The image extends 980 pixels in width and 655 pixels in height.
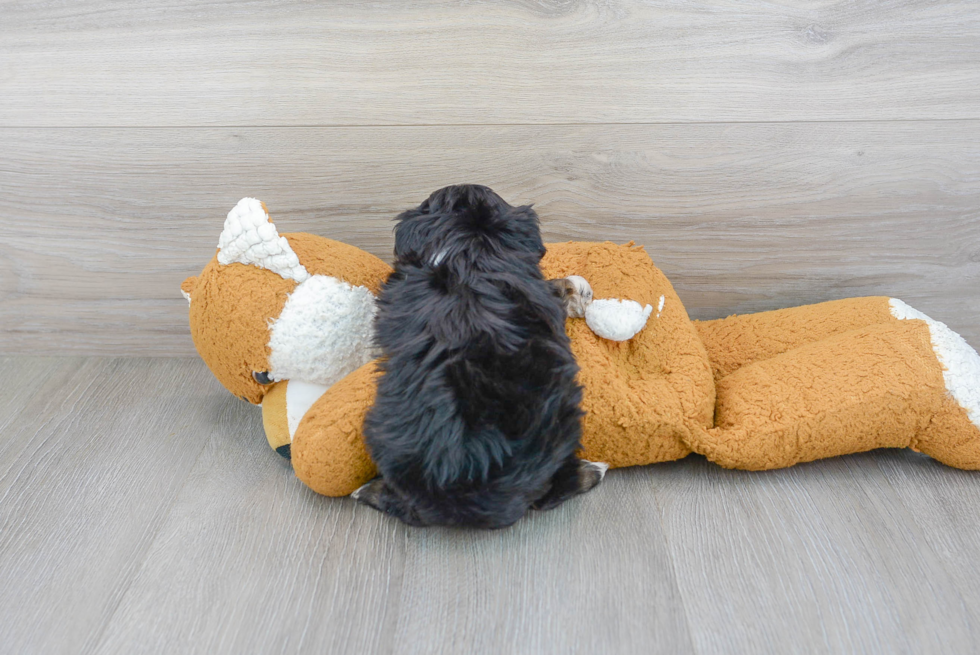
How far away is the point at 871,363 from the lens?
0.82 meters

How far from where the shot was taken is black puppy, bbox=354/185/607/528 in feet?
Result: 2.24

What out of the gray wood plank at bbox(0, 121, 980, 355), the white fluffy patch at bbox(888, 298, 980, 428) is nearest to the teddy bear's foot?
the white fluffy patch at bbox(888, 298, 980, 428)

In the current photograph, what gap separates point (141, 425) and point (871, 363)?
1019mm

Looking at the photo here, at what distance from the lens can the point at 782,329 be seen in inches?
37.4

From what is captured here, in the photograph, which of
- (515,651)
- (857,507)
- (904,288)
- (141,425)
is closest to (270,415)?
(141,425)

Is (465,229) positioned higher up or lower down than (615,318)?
higher up

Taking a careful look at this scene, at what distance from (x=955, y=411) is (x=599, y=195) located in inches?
21.1

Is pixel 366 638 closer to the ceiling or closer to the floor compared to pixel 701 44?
closer to the floor

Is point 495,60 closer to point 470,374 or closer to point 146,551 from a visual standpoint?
point 470,374

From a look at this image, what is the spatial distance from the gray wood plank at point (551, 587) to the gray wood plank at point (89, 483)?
0.34 m

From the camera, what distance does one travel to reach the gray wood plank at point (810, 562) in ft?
2.13

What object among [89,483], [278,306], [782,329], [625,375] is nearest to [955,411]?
[782,329]

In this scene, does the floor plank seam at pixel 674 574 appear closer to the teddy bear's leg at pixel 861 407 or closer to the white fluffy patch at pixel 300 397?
the teddy bear's leg at pixel 861 407

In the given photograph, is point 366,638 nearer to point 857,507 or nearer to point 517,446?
point 517,446
